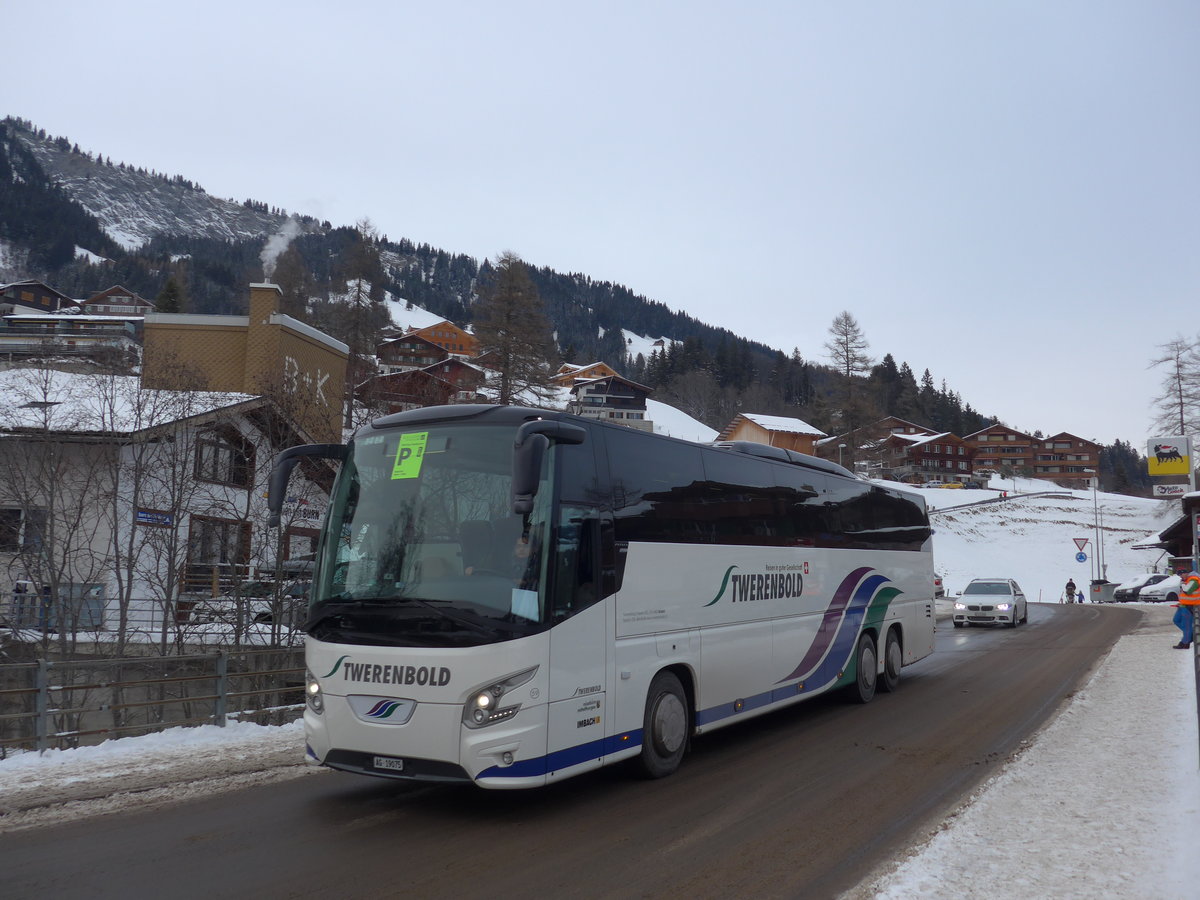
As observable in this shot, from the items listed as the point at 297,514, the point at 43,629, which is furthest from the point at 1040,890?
the point at 43,629

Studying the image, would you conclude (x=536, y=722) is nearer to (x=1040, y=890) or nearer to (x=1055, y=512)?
(x=1040, y=890)

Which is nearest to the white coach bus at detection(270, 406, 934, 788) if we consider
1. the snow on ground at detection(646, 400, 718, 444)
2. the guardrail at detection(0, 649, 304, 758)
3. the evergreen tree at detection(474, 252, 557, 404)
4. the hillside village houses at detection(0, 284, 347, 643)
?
the guardrail at detection(0, 649, 304, 758)

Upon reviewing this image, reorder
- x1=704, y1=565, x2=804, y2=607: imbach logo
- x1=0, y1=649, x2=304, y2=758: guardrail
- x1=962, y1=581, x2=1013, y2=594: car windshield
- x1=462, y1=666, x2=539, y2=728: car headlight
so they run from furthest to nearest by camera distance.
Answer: x1=962, y1=581, x2=1013, y2=594: car windshield < x1=0, y1=649, x2=304, y2=758: guardrail < x1=704, y1=565, x2=804, y2=607: imbach logo < x1=462, y1=666, x2=539, y2=728: car headlight

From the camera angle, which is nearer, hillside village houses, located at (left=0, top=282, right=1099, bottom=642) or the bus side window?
the bus side window

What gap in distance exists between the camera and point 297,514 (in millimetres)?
14547

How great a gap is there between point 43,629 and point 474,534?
32.2ft

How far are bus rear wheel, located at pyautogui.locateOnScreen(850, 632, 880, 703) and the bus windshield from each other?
793cm

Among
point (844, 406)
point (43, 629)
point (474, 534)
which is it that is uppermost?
point (844, 406)

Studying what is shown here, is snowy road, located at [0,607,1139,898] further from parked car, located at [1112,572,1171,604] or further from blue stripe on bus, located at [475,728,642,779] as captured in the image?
parked car, located at [1112,572,1171,604]

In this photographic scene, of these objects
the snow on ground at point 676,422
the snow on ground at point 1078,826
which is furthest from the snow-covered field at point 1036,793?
the snow on ground at point 676,422

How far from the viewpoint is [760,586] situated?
33.3 ft

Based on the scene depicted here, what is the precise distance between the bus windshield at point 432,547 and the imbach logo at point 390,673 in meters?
0.19

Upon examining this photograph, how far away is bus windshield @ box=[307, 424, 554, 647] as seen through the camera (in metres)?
6.62

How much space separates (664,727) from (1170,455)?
11.5 metres
